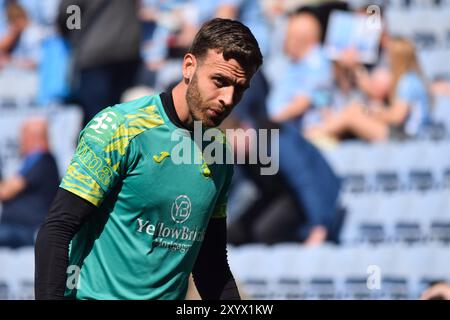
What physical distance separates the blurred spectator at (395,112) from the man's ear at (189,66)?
15.6 feet

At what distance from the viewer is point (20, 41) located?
919 cm

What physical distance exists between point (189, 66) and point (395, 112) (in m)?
4.83

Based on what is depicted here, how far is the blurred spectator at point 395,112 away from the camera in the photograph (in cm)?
771

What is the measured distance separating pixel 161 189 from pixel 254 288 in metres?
4.87

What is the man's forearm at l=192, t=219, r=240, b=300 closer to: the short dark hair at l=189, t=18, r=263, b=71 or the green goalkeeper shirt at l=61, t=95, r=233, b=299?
the green goalkeeper shirt at l=61, t=95, r=233, b=299

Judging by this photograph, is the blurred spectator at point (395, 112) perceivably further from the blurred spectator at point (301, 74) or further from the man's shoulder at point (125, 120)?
the man's shoulder at point (125, 120)

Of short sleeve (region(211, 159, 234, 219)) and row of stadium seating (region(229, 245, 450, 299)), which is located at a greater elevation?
short sleeve (region(211, 159, 234, 219))

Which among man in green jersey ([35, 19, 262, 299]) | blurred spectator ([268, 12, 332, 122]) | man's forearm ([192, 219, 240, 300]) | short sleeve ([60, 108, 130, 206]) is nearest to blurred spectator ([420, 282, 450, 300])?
blurred spectator ([268, 12, 332, 122])

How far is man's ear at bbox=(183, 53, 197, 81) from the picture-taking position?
318 centimetres

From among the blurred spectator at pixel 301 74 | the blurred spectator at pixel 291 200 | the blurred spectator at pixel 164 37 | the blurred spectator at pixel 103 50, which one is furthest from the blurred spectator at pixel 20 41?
the blurred spectator at pixel 301 74

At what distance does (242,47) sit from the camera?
10.1 ft

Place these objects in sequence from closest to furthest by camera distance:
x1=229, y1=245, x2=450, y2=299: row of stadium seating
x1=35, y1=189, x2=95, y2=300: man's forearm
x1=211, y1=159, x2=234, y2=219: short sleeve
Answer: x1=35, y1=189, x2=95, y2=300: man's forearm, x1=211, y1=159, x2=234, y2=219: short sleeve, x1=229, y1=245, x2=450, y2=299: row of stadium seating

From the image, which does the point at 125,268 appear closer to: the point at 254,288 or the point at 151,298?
the point at 151,298

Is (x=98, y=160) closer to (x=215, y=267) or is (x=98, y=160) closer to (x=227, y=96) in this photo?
(x=227, y=96)
